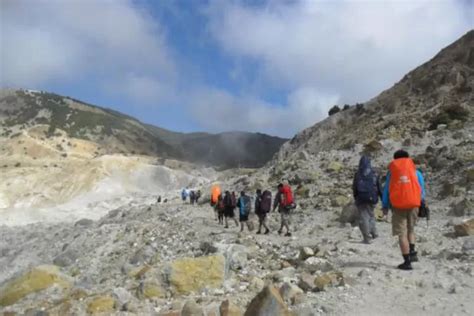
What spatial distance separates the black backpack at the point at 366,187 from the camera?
1126 cm

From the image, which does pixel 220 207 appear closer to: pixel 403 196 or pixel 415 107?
pixel 403 196

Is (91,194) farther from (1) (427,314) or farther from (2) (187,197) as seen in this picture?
(1) (427,314)

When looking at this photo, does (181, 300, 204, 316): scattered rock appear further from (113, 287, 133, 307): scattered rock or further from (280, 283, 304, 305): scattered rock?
(113, 287, 133, 307): scattered rock

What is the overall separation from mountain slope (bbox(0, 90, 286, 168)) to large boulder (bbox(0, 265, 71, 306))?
112593mm

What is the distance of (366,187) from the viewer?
1132 cm

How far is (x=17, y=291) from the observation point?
1438cm

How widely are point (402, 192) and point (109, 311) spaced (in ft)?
17.8

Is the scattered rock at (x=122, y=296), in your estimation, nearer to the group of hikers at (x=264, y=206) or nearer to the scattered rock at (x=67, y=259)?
the group of hikers at (x=264, y=206)

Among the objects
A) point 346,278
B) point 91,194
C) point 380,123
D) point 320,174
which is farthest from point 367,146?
point 91,194

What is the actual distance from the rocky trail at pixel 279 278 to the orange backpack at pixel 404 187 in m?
1.14

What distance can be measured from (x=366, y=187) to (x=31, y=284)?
8.85 meters

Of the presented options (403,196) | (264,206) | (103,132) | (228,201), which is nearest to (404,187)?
(403,196)

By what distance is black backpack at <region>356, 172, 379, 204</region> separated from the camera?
1126 centimetres

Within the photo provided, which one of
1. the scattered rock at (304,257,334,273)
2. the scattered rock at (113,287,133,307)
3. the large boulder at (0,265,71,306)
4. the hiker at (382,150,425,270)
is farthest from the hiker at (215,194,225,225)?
the hiker at (382,150,425,270)
